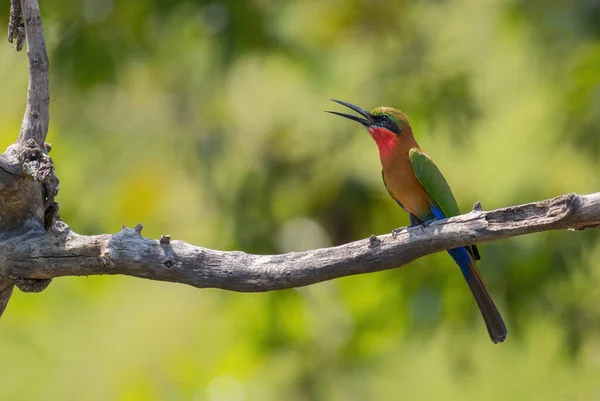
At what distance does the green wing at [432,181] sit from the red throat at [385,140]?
5.6 inches

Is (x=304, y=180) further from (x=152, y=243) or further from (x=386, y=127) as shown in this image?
(x=152, y=243)

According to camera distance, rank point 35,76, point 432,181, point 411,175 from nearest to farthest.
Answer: point 35,76
point 432,181
point 411,175

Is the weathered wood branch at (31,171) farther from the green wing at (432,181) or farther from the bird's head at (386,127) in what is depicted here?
the green wing at (432,181)

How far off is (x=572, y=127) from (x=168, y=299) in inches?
174

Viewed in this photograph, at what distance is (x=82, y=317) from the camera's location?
980 centimetres

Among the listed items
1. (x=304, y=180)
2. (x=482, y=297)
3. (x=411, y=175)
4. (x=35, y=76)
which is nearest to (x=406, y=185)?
A: (x=411, y=175)

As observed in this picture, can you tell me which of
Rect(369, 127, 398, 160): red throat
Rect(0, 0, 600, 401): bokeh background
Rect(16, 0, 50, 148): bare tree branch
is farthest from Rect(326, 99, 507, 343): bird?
Rect(0, 0, 600, 401): bokeh background

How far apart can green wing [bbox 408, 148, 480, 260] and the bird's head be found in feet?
0.57

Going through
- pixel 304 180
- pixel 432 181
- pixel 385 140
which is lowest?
pixel 432 181

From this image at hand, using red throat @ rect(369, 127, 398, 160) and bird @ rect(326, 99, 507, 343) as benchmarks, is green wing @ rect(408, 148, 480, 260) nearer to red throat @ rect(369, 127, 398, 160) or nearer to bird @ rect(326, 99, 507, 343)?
bird @ rect(326, 99, 507, 343)

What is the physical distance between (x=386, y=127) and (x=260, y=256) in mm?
1836

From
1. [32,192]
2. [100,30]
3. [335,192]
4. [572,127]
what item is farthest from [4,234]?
[572,127]

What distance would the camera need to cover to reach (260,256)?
3281 mm

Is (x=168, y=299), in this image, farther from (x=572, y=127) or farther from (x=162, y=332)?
(x=572, y=127)
